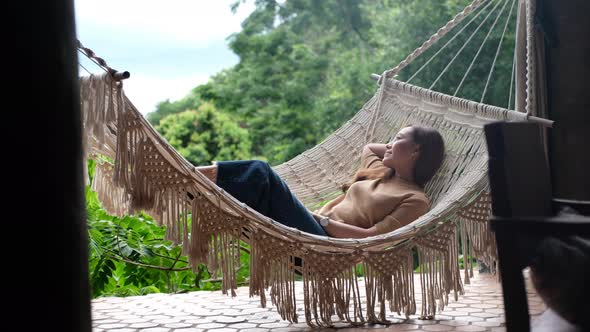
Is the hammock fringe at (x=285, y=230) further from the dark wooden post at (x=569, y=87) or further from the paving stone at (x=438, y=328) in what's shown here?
the dark wooden post at (x=569, y=87)

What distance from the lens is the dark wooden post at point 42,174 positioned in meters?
0.80

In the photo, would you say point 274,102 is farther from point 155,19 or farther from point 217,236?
point 217,236

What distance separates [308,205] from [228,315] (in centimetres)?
48

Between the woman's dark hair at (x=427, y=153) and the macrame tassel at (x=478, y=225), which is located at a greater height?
the woman's dark hair at (x=427, y=153)

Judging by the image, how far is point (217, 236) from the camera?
203 cm

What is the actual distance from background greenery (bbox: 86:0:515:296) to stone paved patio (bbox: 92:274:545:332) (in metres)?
2.55

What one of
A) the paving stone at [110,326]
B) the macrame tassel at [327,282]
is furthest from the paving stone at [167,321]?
the macrame tassel at [327,282]

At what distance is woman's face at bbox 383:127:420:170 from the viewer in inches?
96.7

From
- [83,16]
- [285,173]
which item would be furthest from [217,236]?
[83,16]

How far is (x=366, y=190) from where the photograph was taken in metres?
2.47

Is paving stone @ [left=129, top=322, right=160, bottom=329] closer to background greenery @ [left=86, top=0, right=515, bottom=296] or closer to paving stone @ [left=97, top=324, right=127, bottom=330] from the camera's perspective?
paving stone @ [left=97, top=324, right=127, bottom=330]

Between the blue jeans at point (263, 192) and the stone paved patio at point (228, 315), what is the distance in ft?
1.01

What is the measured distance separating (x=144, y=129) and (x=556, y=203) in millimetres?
1081

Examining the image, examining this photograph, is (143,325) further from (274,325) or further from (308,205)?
(308,205)
